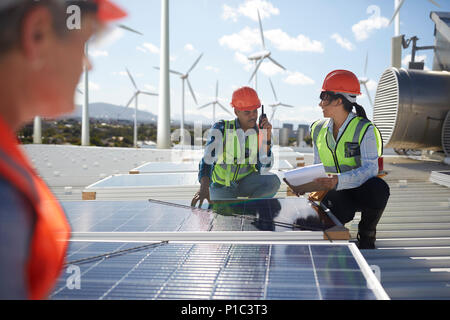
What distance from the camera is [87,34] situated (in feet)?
2.83

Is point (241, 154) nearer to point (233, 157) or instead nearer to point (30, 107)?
point (233, 157)

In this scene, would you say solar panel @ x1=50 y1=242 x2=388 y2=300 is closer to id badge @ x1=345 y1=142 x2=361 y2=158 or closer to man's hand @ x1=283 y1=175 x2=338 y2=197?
man's hand @ x1=283 y1=175 x2=338 y2=197

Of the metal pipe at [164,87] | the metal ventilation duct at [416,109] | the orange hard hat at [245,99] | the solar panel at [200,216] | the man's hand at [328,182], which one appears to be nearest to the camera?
the solar panel at [200,216]

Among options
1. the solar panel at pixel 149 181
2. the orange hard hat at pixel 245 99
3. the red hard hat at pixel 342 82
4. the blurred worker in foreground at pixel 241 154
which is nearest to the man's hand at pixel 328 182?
the red hard hat at pixel 342 82

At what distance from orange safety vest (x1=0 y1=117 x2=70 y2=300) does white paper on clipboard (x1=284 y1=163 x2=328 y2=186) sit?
4003mm

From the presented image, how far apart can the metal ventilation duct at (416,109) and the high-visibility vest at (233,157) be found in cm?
1108

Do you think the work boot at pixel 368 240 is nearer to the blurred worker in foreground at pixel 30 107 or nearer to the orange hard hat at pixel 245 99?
the orange hard hat at pixel 245 99

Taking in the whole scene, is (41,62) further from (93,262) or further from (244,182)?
(244,182)

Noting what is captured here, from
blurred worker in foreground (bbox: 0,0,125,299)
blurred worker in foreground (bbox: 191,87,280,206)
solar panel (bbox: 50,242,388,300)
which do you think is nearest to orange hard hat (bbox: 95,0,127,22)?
blurred worker in foreground (bbox: 0,0,125,299)

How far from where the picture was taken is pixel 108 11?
89 centimetres

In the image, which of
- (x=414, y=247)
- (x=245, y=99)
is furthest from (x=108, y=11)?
(x=245, y=99)

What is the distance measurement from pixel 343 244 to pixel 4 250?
9.94ft

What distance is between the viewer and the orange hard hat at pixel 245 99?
636 centimetres

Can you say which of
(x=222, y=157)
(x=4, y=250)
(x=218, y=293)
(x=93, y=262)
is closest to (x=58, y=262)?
(x=4, y=250)
